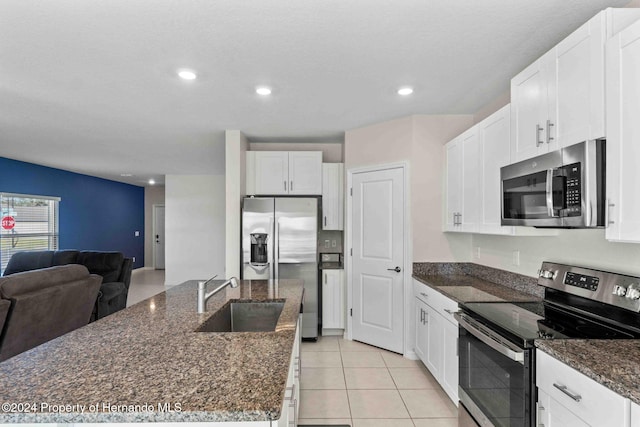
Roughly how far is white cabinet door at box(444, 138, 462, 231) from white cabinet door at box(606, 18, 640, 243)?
1630 mm

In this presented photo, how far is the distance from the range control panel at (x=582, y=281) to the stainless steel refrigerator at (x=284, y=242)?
2.52 metres

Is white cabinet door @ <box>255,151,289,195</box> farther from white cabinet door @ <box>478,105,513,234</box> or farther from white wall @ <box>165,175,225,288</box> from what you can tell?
white wall @ <box>165,175,225,288</box>

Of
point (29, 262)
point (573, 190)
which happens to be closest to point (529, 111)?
point (573, 190)

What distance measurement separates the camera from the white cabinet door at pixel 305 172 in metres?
4.33

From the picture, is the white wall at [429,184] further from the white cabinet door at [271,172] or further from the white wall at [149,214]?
the white wall at [149,214]

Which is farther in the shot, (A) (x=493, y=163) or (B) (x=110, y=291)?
(B) (x=110, y=291)

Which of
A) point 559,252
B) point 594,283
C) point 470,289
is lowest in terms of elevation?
point 470,289

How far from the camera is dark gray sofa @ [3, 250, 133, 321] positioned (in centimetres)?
442

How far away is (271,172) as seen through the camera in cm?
432

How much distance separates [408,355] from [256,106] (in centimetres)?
285

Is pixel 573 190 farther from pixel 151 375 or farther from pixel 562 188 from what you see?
pixel 151 375

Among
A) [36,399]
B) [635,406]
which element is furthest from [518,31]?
[36,399]

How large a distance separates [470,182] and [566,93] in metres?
1.20

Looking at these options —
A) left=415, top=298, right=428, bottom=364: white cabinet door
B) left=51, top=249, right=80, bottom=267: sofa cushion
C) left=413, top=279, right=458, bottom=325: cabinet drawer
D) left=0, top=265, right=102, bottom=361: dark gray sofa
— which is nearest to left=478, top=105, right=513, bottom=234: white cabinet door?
left=413, top=279, right=458, bottom=325: cabinet drawer
